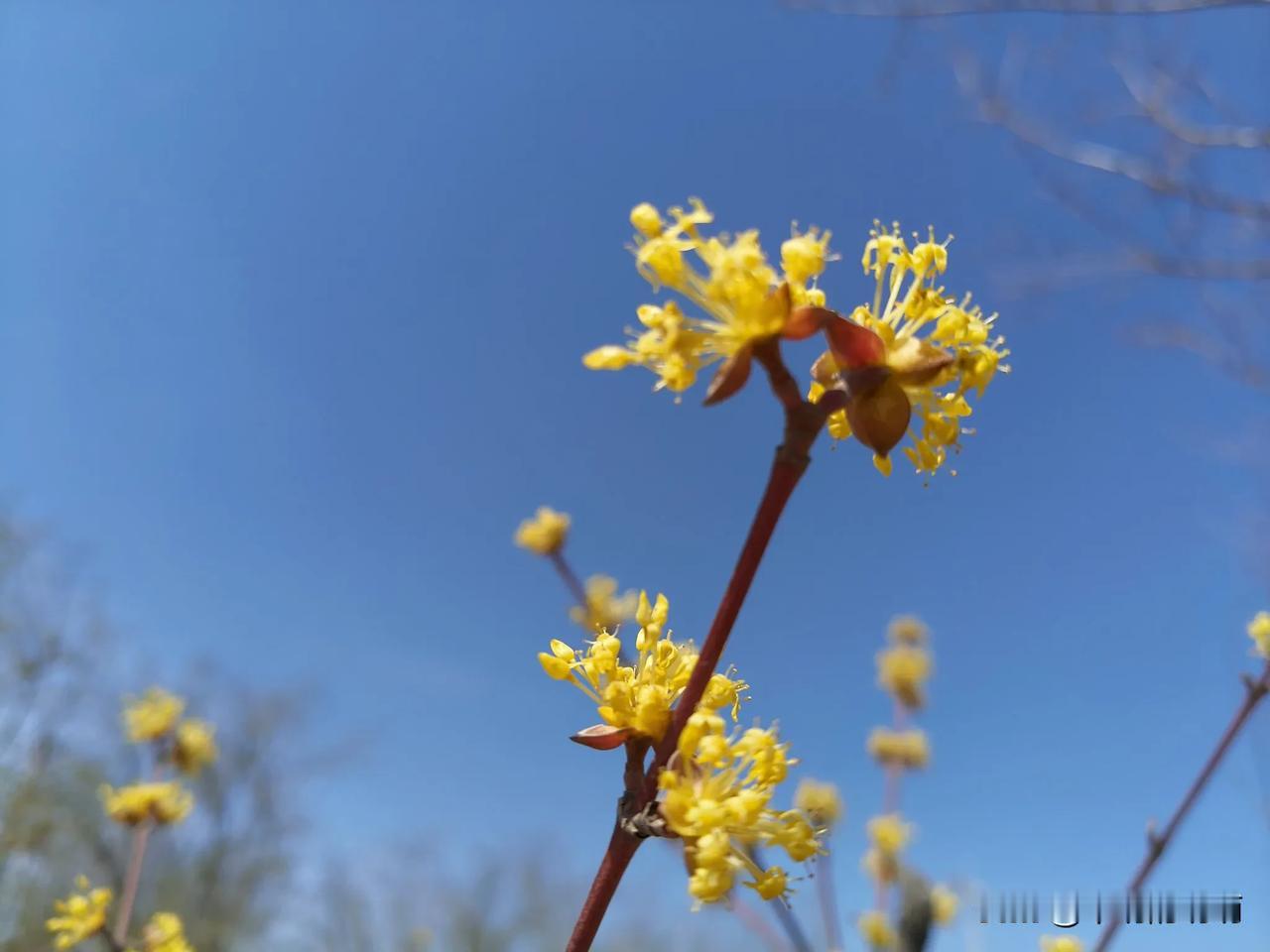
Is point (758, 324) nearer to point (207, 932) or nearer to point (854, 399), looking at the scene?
point (854, 399)

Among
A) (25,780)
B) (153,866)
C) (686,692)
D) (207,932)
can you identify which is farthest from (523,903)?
(686,692)

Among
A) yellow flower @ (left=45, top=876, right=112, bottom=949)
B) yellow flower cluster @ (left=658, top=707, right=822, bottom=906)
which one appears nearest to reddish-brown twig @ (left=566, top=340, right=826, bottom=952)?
yellow flower cluster @ (left=658, top=707, right=822, bottom=906)

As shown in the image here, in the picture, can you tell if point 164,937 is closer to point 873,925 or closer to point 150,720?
point 150,720

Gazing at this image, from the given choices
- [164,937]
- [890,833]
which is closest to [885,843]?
[890,833]

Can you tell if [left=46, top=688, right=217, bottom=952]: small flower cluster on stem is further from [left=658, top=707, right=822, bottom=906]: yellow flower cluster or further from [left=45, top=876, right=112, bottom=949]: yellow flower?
[left=658, top=707, right=822, bottom=906]: yellow flower cluster

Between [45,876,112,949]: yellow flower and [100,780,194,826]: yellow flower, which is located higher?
[100,780,194,826]: yellow flower

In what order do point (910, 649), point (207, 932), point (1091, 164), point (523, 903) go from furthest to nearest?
point (523, 903) → point (207, 932) → point (910, 649) → point (1091, 164)
